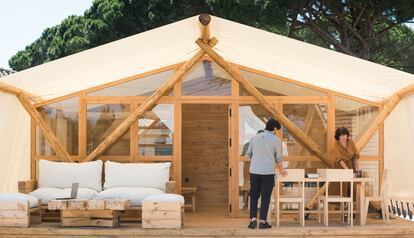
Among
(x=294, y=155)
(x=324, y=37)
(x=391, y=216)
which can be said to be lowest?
(x=391, y=216)

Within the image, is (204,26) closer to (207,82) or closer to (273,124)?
(273,124)

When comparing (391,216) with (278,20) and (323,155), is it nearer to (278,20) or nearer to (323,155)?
(323,155)

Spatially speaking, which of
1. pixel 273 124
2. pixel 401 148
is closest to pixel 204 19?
pixel 273 124

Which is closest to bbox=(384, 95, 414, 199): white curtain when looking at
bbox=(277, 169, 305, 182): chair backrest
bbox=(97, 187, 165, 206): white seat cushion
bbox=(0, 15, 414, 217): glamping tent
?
bbox=(0, 15, 414, 217): glamping tent

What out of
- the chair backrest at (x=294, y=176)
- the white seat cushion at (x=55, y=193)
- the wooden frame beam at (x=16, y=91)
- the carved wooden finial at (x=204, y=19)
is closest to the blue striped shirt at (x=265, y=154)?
the chair backrest at (x=294, y=176)

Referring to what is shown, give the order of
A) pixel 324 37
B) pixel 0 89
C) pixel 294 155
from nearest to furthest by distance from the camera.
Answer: pixel 0 89 < pixel 294 155 < pixel 324 37

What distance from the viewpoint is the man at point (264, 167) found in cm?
759

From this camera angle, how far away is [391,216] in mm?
9094

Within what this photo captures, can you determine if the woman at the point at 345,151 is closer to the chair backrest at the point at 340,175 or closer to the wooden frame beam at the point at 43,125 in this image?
the chair backrest at the point at 340,175

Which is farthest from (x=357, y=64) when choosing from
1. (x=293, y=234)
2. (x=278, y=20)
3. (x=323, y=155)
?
(x=278, y=20)

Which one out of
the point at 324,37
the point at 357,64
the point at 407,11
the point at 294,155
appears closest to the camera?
the point at 357,64

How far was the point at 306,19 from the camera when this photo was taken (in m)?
17.8

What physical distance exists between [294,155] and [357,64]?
6.59 feet

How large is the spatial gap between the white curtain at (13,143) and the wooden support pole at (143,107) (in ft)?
3.93
